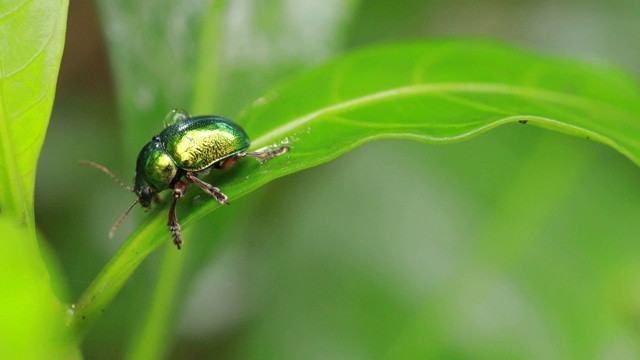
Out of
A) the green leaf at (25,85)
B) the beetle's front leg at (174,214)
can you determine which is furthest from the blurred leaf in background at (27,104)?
the beetle's front leg at (174,214)

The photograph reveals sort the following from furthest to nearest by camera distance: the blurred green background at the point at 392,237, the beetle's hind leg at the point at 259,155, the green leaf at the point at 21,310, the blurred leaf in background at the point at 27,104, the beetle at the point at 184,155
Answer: the blurred green background at the point at 392,237 < the beetle at the point at 184,155 < the beetle's hind leg at the point at 259,155 < the blurred leaf in background at the point at 27,104 < the green leaf at the point at 21,310

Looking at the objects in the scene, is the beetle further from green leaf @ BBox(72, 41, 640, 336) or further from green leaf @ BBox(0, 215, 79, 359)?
green leaf @ BBox(0, 215, 79, 359)

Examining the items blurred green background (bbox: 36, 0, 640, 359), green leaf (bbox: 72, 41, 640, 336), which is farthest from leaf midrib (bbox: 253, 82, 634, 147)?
blurred green background (bbox: 36, 0, 640, 359)

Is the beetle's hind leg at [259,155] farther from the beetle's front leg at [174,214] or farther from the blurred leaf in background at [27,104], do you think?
the blurred leaf in background at [27,104]

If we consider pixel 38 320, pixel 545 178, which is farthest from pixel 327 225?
pixel 38 320

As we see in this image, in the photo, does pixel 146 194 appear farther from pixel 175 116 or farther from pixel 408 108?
pixel 408 108

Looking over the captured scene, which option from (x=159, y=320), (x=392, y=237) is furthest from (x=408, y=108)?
(x=392, y=237)

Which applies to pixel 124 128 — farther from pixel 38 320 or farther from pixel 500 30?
pixel 500 30
